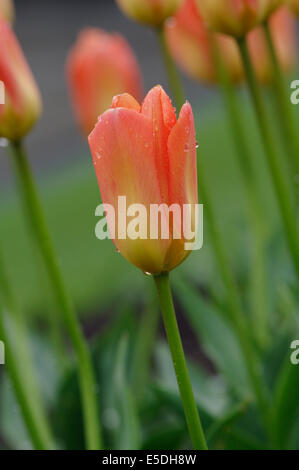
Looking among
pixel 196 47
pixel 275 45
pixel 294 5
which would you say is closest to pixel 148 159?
pixel 294 5

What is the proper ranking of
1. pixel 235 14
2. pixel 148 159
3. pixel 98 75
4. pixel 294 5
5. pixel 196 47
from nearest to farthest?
pixel 148 159 < pixel 235 14 < pixel 294 5 < pixel 196 47 < pixel 98 75

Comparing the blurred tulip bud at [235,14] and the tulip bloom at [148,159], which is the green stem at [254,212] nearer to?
the blurred tulip bud at [235,14]

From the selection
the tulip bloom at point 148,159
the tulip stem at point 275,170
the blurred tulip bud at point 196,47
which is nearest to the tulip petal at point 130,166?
the tulip bloom at point 148,159

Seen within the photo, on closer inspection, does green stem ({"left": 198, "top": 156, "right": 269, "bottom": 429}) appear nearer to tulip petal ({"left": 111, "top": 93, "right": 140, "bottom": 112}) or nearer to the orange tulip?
tulip petal ({"left": 111, "top": 93, "right": 140, "bottom": 112})

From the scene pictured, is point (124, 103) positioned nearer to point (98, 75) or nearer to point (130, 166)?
point (130, 166)

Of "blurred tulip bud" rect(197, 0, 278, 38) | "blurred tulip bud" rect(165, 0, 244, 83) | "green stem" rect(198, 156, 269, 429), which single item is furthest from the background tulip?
"blurred tulip bud" rect(165, 0, 244, 83)

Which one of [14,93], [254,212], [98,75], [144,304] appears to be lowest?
[144,304]
